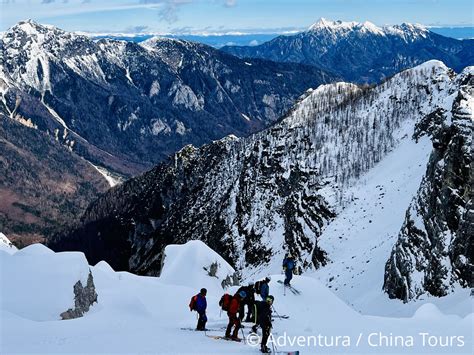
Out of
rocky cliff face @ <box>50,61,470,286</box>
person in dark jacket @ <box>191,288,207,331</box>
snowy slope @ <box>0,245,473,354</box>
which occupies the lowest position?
snowy slope @ <box>0,245,473,354</box>

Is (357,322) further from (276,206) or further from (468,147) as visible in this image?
(276,206)

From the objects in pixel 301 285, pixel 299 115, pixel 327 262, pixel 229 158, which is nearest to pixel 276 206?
pixel 327 262

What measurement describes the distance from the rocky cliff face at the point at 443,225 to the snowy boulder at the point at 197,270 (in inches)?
755

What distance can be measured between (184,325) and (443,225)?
28.4m

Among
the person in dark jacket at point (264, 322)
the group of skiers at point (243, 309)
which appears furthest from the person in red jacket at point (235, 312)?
the person in dark jacket at point (264, 322)

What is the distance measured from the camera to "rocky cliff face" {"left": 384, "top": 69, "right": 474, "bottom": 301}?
4291 cm

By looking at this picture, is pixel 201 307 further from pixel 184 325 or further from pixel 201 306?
pixel 184 325

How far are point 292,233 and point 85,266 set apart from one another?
216 feet

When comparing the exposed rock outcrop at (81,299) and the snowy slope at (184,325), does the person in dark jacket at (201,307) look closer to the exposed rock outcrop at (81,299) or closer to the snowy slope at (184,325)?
the snowy slope at (184,325)

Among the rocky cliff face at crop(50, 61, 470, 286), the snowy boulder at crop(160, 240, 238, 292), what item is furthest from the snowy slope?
the rocky cliff face at crop(50, 61, 470, 286)

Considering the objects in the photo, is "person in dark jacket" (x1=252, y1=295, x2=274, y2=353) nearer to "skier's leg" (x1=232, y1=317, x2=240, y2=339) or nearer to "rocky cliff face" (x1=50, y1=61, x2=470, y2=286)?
"skier's leg" (x1=232, y1=317, x2=240, y2=339)

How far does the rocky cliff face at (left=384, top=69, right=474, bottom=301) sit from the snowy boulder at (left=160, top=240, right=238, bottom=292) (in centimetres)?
1918

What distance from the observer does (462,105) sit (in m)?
46.4

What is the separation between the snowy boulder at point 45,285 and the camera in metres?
34.4
